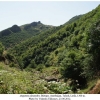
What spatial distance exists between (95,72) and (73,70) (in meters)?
6.58

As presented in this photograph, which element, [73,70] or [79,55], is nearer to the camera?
[73,70]

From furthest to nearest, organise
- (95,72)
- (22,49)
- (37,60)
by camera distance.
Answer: (22,49) → (37,60) → (95,72)

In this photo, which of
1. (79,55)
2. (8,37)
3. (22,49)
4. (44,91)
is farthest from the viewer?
(8,37)

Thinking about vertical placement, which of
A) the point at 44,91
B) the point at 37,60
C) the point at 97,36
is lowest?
the point at 37,60

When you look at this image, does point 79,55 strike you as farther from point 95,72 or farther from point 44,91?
point 44,91

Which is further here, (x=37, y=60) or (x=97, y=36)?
(x=37, y=60)

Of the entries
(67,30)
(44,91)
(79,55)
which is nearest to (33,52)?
(67,30)

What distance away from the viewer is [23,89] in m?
10.5

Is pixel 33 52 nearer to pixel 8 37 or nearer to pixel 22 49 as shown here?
pixel 22 49

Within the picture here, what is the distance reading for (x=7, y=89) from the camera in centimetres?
1010

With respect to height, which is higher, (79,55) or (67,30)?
(67,30)

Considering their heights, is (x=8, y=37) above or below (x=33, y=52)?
above

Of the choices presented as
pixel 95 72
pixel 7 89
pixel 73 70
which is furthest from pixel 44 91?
pixel 73 70

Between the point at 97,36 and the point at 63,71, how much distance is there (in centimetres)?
920
